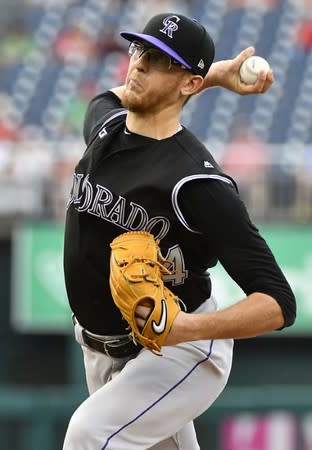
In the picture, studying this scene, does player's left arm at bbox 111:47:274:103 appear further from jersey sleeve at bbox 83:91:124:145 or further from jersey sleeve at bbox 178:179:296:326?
jersey sleeve at bbox 178:179:296:326

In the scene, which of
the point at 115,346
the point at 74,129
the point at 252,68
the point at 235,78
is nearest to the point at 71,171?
the point at 74,129

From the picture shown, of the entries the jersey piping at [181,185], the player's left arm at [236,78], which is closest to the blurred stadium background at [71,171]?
the player's left arm at [236,78]

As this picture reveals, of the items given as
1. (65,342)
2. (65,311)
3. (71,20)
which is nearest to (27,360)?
(65,342)

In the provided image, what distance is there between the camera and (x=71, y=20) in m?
11.4

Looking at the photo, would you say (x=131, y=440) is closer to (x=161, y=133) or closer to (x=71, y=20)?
(x=161, y=133)

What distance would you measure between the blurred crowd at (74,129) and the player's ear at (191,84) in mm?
4825

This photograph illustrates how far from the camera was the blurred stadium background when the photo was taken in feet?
20.1

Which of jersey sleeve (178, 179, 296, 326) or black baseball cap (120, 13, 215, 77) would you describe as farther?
black baseball cap (120, 13, 215, 77)

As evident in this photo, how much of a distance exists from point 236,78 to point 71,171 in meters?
5.01

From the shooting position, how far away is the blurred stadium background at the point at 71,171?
241 inches

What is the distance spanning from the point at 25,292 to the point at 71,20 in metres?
4.48

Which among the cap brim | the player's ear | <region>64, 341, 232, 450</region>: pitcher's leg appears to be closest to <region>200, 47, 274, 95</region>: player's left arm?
the player's ear

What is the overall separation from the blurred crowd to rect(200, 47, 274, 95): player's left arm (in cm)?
443

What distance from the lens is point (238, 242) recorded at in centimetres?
284
